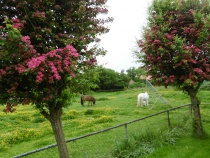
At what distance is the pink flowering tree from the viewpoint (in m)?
4.00

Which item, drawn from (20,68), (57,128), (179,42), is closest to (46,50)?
(20,68)

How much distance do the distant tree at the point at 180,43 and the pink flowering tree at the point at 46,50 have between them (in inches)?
184

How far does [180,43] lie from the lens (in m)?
8.95

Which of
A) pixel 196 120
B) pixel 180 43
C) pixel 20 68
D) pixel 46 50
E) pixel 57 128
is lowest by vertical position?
pixel 196 120

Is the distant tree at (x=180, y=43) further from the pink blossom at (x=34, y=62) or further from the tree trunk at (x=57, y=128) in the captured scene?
the pink blossom at (x=34, y=62)

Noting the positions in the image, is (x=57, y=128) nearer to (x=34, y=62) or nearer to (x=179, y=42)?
(x=34, y=62)

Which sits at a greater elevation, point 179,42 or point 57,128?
point 179,42

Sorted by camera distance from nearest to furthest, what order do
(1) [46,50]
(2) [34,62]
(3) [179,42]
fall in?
(2) [34,62], (1) [46,50], (3) [179,42]

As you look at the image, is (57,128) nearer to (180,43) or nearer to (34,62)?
(34,62)

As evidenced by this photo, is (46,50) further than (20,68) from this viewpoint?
Yes

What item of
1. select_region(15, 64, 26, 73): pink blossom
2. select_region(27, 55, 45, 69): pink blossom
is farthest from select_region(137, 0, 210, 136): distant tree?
select_region(15, 64, 26, 73): pink blossom

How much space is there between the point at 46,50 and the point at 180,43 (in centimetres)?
605

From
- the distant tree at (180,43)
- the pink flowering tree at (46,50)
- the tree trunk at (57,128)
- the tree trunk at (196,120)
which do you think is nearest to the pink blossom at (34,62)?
the pink flowering tree at (46,50)

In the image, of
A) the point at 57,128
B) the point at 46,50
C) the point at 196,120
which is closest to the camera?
the point at 46,50
